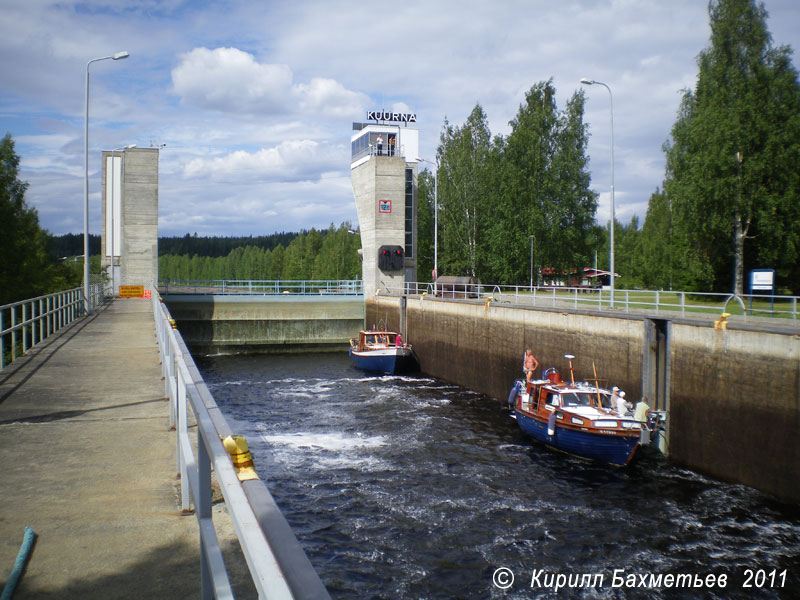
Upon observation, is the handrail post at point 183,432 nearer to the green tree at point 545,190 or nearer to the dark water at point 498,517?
the dark water at point 498,517

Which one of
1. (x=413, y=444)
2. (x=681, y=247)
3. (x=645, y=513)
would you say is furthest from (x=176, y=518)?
(x=681, y=247)

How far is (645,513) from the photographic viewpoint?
13945mm

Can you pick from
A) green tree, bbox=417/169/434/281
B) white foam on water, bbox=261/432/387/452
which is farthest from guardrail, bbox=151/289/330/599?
green tree, bbox=417/169/434/281

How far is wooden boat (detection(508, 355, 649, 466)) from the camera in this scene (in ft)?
54.9

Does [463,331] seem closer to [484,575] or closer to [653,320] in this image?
[653,320]

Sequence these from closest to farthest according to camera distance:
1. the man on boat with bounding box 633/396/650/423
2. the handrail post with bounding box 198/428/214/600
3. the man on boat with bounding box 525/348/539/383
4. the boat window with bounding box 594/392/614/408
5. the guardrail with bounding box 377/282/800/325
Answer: the handrail post with bounding box 198/428/214/600
the man on boat with bounding box 633/396/650/423
the boat window with bounding box 594/392/614/408
the man on boat with bounding box 525/348/539/383
the guardrail with bounding box 377/282/800/325

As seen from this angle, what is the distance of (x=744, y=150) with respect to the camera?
32219 mm

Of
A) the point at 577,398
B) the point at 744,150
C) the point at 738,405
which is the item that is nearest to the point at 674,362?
the point at 738,405

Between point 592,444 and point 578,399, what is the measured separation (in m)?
1.91

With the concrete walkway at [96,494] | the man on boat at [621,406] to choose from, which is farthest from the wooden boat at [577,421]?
the concrete walkway at [96,494]

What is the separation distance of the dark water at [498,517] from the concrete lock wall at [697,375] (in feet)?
2.51

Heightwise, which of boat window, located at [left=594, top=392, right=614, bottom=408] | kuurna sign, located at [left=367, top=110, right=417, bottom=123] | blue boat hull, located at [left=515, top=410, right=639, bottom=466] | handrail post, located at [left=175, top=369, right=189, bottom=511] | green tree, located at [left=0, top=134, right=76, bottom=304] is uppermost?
kuurna sign, located at [left=367, top=110, right=417, bottom=123]

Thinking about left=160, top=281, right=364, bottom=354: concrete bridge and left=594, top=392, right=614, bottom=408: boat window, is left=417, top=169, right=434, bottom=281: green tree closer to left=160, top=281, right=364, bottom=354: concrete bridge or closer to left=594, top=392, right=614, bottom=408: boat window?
left=160, top=281, right=364, bottom=354: concrete bridge

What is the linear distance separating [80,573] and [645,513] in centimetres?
1251
